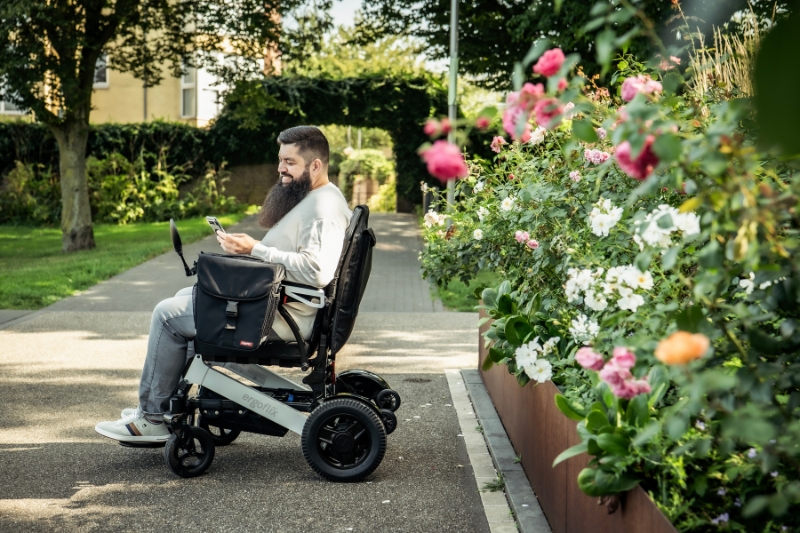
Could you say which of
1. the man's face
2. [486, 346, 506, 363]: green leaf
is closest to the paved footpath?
[486, 346, 506, 363]: green leaf

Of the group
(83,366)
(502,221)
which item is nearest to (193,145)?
(83,366)

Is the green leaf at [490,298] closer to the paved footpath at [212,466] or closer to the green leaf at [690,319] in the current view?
the paved footpath at [212,466]

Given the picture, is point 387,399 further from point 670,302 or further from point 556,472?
point 670,302

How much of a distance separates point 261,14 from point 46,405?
11.7 m

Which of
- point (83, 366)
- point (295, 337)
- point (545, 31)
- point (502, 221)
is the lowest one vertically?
point (83, 366)

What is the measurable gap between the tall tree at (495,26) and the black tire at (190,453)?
12187 millimetres

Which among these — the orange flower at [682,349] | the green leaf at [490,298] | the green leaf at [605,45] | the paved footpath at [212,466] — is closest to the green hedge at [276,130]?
the paved footpath at [212,466]

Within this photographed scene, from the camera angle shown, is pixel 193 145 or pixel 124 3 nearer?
pixel 124 3

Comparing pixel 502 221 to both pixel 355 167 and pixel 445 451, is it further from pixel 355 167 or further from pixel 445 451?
pixel 355 167

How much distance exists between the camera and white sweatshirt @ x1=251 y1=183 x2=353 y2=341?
13.5ft

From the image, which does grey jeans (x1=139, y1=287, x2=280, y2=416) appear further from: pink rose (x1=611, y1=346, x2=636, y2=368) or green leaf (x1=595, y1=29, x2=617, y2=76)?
green leaf (x1=595, y1=29, x2=617, y2=76)

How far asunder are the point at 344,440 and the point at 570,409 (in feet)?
4.74

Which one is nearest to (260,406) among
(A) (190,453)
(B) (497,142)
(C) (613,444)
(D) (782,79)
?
(A) (190,453)

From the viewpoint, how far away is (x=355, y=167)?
3241cm
